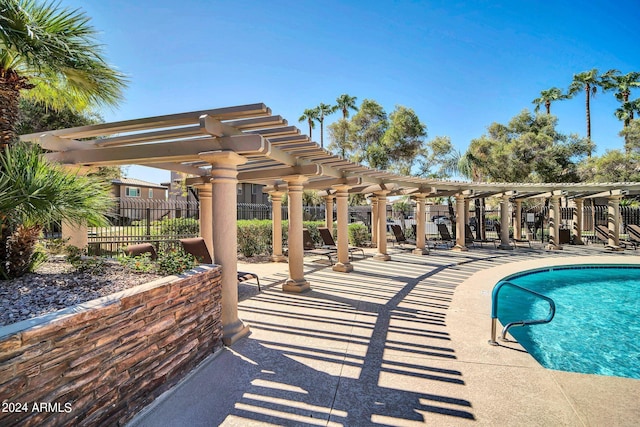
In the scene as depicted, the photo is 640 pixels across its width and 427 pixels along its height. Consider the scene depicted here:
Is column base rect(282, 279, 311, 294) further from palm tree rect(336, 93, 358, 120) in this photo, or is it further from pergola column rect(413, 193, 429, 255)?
palm tree rect(336, 93, 358, 120)

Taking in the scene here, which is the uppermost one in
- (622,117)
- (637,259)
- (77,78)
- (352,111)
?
(352,111)

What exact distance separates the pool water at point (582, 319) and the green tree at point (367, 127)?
20.0 m

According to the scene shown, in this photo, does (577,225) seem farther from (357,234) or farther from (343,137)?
(343,137)

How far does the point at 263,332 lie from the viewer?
4.75 metres

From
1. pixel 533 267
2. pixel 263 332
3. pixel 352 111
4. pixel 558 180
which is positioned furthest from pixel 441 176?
pixel 263 332

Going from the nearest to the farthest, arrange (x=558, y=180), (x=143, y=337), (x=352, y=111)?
1. (x=143, y=337)
2. (x=558, y=180)
3. (x=352, y=111)

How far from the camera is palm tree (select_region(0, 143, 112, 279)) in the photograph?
2846 mm

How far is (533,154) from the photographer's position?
26000 mm

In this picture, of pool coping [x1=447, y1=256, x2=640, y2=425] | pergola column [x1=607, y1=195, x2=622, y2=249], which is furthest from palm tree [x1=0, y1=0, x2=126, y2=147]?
pergola column [x1=607, y1=195, x2=622, y2=249]

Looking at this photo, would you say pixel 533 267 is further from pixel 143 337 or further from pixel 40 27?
pixel 40 27

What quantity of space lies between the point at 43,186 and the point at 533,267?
12.3m

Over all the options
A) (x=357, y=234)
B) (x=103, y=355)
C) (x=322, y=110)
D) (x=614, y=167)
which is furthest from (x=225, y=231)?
(x=322, y=110)

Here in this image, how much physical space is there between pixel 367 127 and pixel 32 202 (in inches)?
1138

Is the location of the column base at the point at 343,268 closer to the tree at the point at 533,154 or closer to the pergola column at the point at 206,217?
the pergola column at the point at 206,217
